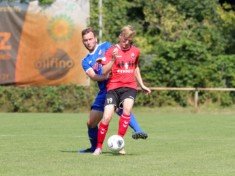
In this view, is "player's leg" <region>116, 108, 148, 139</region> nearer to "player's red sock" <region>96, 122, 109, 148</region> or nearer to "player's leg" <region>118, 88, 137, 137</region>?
"player's leg" <region>118, 88, 137, 137</region>

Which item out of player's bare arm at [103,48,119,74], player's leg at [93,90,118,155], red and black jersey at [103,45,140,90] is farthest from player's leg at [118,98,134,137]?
player's bare arm at [103,48,119,74]

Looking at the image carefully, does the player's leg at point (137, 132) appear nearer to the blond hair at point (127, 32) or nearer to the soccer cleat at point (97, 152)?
the soccer cleat at point (97, 152)

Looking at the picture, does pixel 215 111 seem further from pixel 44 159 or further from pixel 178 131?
pixel 44 159

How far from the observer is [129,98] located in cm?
1208

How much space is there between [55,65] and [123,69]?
16.8 meters

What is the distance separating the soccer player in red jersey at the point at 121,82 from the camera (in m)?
12.0

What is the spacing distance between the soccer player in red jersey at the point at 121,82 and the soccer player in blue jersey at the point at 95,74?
176 mm

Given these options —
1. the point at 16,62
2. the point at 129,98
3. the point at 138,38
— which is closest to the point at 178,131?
the point at 129,98

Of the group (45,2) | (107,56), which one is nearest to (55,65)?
(45,2)

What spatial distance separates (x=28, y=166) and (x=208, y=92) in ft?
62.4

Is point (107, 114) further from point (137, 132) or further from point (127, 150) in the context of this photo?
point (127, 150)

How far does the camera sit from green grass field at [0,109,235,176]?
32.0 ft

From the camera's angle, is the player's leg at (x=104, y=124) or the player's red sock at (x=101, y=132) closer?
the player's leg at (x=104, y=124)

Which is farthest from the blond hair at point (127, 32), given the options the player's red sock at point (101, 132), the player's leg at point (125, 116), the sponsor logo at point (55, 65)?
the sponsor logo at point (55, 65)
